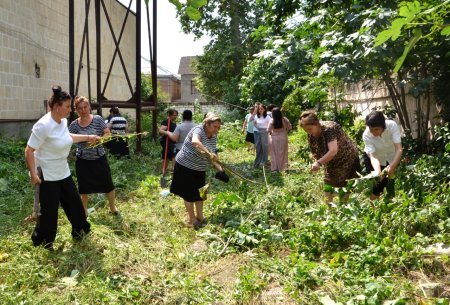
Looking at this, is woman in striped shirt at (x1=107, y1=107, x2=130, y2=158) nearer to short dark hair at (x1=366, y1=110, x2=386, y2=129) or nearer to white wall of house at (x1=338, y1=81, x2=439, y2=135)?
white wall of house at (x1=338, y1=81, x2=439, y2=135)

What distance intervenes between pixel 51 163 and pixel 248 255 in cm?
220

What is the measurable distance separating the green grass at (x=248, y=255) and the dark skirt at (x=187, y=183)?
0.33 m

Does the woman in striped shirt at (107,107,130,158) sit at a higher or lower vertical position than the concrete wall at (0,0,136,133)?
lower

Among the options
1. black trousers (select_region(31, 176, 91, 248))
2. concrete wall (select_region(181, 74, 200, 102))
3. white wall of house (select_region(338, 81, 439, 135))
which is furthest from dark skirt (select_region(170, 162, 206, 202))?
concrete wall (select_region(181, 74, 200, 102))

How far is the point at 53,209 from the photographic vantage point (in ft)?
17.6

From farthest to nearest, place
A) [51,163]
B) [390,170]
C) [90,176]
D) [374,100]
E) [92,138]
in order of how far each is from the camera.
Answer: [374,100]
[90,176]
[92,138]
[390,170]
[51,163]

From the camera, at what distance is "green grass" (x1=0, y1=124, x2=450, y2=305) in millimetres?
4277

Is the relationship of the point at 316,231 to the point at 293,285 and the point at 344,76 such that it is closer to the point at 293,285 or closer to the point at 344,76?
the point at 293,285

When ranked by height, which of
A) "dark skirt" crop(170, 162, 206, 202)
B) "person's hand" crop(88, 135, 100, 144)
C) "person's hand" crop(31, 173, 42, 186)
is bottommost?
"dark skirt" crop(170, 162, 206, 202)

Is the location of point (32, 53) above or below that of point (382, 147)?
above

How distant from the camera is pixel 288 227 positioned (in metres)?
6.38

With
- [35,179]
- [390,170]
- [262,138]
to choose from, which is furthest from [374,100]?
[35,179]

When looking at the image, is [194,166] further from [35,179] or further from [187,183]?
[35,179]

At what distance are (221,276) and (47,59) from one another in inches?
455
